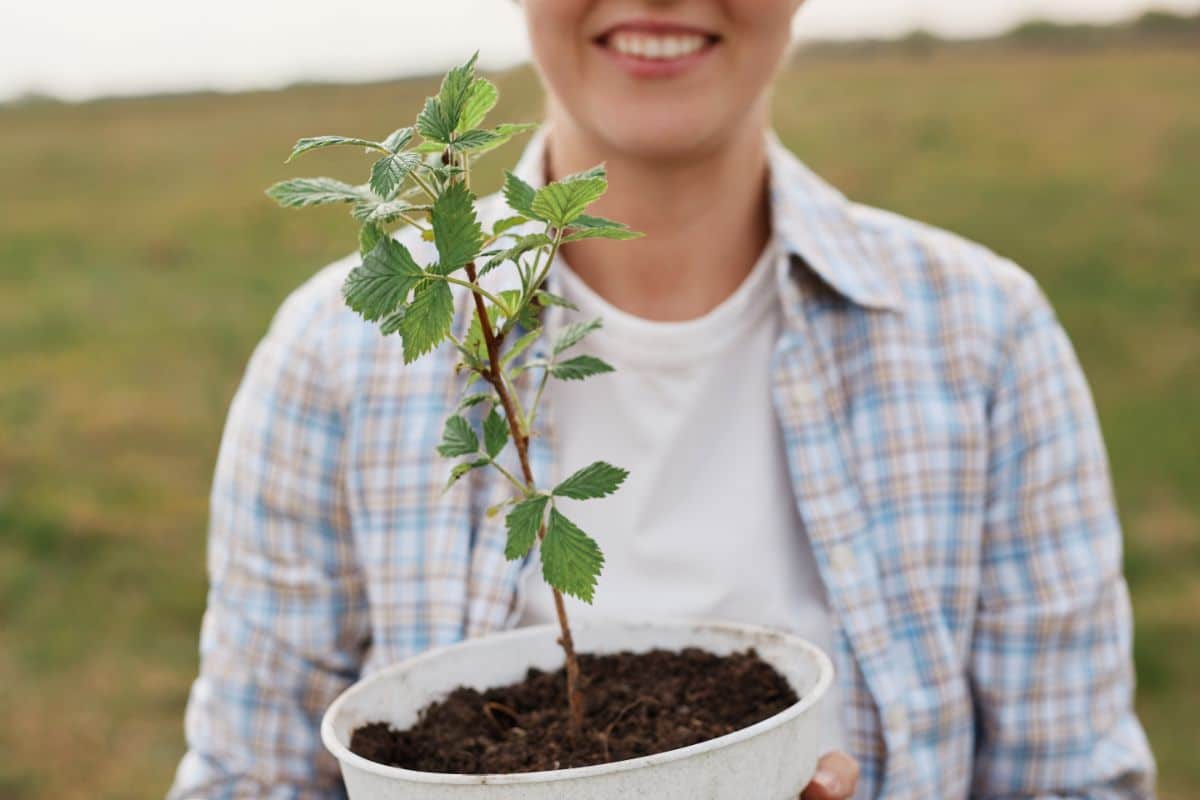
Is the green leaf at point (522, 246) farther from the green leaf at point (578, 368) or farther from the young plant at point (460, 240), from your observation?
the green leaf at point (578, 368)

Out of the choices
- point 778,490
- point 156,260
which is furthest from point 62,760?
point 156,260

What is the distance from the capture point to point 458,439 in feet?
2.81

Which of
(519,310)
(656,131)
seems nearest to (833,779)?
(519,310)

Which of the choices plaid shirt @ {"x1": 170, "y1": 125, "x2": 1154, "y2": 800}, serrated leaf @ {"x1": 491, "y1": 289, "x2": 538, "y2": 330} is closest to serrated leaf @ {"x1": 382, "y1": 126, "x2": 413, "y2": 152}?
serrated leaf @ {"x1": 491, "y1": 289, "x2": 538, "y2": 330}

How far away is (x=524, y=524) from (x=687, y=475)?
0.75 meters

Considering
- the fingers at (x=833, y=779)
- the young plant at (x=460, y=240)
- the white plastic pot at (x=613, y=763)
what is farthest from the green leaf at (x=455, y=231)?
the fingers at (x=833, y=779)

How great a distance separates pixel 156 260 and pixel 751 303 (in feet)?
18.0

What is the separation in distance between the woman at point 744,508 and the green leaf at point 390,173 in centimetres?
68

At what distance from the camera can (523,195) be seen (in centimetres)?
81

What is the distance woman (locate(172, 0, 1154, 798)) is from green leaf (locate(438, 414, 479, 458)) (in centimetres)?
61

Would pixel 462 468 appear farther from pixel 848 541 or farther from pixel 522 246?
pixel 848 541

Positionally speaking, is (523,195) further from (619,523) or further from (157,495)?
(157,495)

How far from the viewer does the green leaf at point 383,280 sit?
2.50ft

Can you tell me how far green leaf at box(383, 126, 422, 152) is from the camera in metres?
0.77
